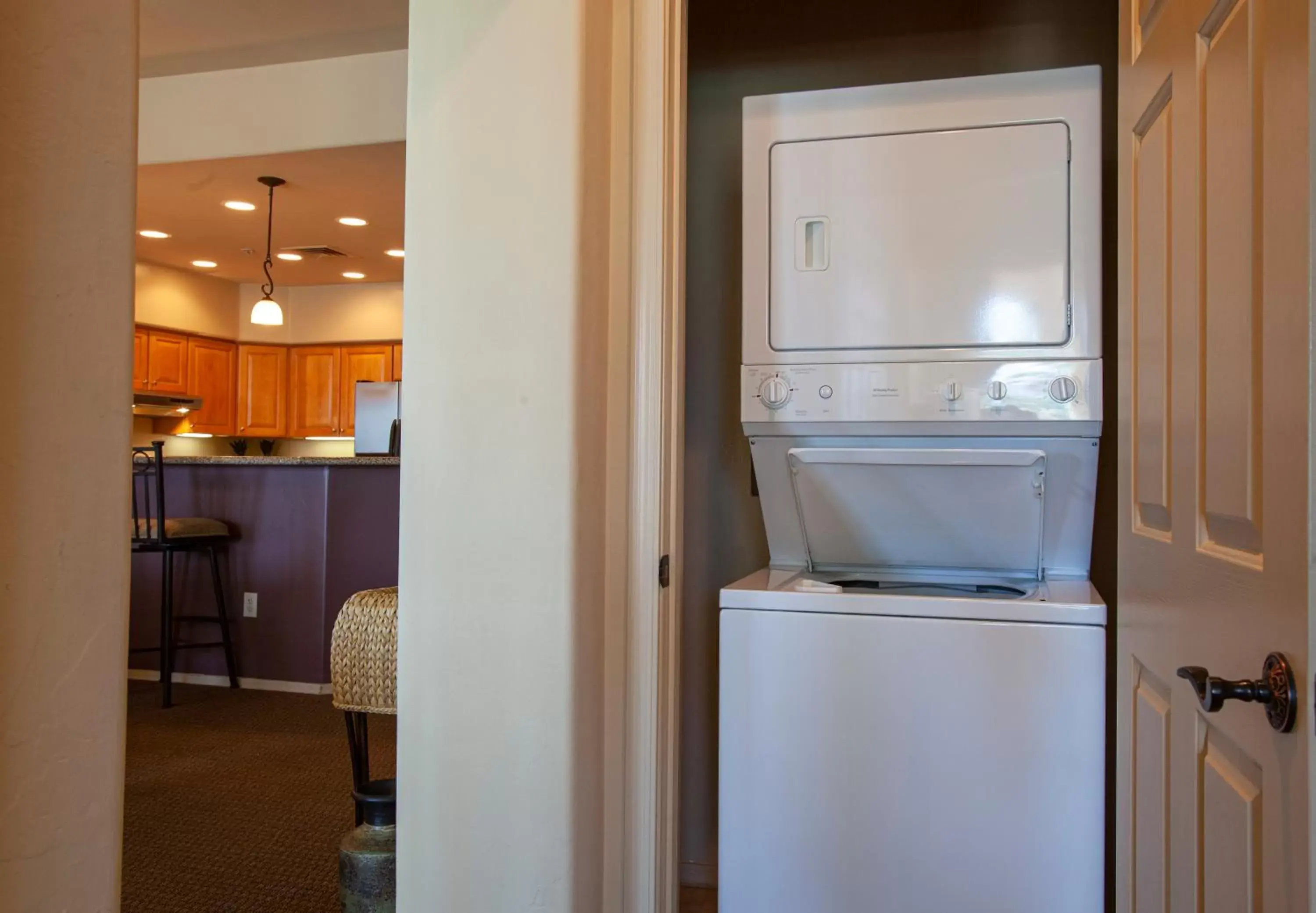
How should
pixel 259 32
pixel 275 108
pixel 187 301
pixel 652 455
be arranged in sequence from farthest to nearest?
pixel 187 301 → pixel 275 108 → pixel 259 32 → pixel 652 455

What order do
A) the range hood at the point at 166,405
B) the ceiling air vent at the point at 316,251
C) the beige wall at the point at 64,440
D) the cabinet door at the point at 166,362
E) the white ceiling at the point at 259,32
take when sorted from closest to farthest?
the beige wall at the point at 64,440
the white ceiling at the point at 259,32
the ceiling air vent at the point at 316,251
the range hood at the point at 166,405
the cabinet door at the point at 166,362

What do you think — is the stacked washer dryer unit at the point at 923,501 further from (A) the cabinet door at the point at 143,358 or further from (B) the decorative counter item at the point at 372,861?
(A) the cabinet door at the point at 143,358

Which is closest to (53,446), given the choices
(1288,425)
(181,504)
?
(1288,425)

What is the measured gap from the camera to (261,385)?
24.4 feet

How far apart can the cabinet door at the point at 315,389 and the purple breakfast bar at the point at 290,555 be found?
3.02 metres

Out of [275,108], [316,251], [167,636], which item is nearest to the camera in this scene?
[275,108]

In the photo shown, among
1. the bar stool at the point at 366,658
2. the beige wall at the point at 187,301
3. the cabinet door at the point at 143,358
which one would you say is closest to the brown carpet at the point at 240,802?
the bar stool at the point at 366,658

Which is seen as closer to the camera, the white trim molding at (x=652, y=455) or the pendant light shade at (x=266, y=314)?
the white trim molding at (x=652, y=455)

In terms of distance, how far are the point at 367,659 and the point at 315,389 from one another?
6053 mm

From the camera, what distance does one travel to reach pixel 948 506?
1.98m

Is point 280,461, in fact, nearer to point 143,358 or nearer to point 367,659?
point 367,659

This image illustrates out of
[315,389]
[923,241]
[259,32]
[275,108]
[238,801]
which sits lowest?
[238,801]

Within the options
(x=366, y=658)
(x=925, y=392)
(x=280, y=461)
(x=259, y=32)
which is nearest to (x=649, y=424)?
(x=925, y=392)

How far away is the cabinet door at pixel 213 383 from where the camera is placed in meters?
6.95
